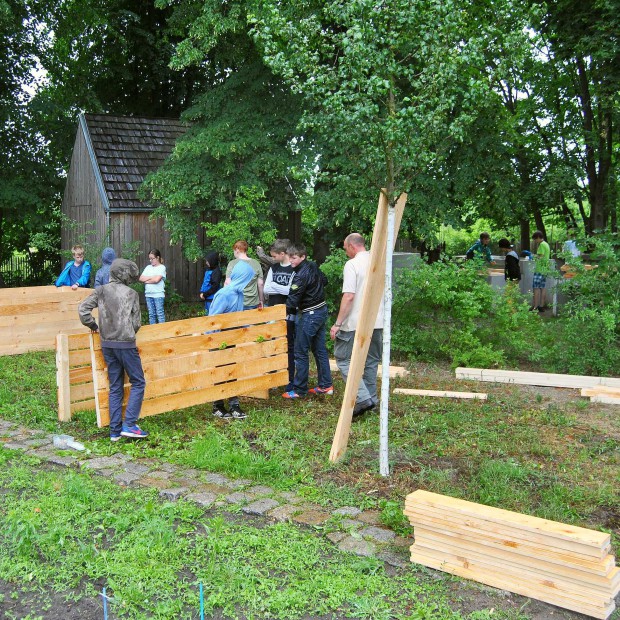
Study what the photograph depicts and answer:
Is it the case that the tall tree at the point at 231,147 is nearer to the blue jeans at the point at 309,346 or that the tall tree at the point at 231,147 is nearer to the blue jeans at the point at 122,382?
the blue jeans at the point at 309,346

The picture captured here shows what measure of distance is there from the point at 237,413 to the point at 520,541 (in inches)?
176

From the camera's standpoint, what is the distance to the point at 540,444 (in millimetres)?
7035

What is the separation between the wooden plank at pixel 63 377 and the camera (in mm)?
7808

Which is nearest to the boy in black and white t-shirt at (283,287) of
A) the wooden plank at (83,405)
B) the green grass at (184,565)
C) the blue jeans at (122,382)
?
the wooden plank at (83,405)

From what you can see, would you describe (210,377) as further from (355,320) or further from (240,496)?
(240,496)

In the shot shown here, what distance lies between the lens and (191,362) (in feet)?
25.7

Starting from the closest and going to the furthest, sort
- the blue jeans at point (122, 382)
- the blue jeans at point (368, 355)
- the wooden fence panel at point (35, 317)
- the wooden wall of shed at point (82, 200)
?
the blue jeans at point (122, 382) → the blue jeans at point (368, 355) → the wooden fence panel at point (35, 317) → the wooden wall of shed at point (82, 200)

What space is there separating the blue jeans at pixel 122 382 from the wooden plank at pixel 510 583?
3569 mm

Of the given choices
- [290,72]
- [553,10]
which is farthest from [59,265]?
[290,72]

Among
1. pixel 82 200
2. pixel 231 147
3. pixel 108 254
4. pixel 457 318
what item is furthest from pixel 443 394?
pixel 82 200

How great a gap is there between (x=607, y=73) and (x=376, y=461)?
11227mm

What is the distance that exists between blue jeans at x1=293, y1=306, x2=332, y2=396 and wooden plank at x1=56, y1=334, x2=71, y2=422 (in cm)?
272

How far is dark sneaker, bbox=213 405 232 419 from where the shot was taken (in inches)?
324

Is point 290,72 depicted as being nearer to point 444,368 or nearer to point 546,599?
point 546,599
